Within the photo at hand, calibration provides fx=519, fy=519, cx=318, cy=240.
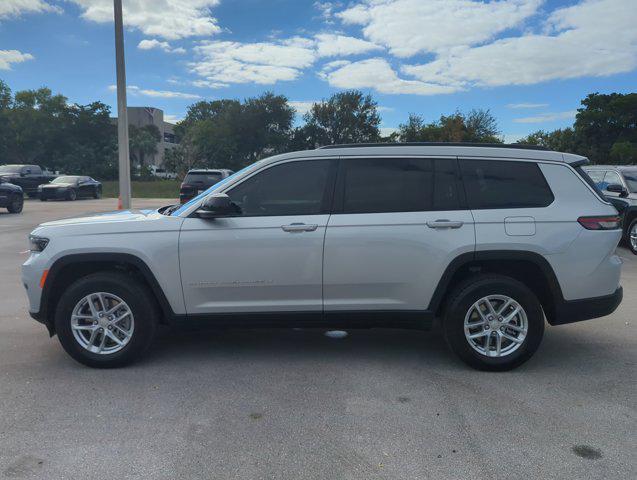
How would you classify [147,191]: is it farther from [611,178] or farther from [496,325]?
[496,325]

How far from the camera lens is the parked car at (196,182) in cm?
→ 1584

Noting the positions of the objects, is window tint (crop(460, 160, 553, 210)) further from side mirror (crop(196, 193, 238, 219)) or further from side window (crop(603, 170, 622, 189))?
side window (crop(603, 170, 622, 189))

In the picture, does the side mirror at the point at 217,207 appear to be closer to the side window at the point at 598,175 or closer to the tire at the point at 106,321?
the tire at the point at 106,321

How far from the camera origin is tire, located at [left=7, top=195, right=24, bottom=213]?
1817 centimetres

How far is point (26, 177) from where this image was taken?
89.8ft

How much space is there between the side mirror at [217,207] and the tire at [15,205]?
1694 cm

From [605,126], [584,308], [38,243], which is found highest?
[605,126]

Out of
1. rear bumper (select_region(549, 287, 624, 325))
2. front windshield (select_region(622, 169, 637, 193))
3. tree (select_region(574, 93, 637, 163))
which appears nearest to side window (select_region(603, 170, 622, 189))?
front windshield (select_region(622, 169, 637, 193))

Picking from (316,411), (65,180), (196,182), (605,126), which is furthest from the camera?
(605,126)

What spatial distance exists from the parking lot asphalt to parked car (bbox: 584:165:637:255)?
6676mm

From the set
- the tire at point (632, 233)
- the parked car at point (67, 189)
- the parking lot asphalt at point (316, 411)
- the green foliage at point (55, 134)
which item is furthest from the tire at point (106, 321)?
the green foliage at point (55, 134)

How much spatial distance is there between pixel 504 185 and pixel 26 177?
94.2 ft

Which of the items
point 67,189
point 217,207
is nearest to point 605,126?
point 67,189

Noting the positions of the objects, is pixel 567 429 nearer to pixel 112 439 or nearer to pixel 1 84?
pixel 112 439
